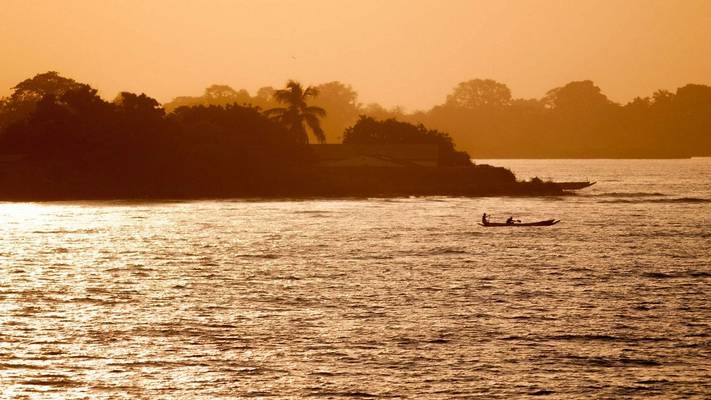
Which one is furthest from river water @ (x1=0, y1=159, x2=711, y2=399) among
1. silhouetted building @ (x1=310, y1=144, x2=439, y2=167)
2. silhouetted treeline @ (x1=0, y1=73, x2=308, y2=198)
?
silhouetted building @ (x1=310, y1=144, x2=439, y2=167)

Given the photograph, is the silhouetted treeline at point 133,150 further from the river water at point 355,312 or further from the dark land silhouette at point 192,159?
the river water at point 355,312

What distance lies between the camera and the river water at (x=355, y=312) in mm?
33500

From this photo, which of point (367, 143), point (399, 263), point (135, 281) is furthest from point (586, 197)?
point (135, 281)

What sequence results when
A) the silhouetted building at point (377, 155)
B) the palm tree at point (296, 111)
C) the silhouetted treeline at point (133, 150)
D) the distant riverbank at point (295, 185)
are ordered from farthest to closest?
the palm tree at point (296, 111) → the silhouetted building at point (377, 155) → the distant riverbank at point (295, 185) → the silhouetted treeline at point (133, 150)

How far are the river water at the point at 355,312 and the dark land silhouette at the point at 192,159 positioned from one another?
35785 mm

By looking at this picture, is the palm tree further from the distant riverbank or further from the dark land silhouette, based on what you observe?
the distant riverbank

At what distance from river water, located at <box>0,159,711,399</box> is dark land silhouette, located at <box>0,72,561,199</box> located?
35.8 metres

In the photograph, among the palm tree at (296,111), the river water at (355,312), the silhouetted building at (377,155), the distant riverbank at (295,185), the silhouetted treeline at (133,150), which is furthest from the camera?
the palm tree at (296,111)

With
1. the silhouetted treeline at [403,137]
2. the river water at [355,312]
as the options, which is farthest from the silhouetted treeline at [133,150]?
the river water at [355,312]

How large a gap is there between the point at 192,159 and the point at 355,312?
301 ft

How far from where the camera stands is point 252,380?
110ft

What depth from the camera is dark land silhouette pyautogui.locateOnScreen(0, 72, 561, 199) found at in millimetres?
129500

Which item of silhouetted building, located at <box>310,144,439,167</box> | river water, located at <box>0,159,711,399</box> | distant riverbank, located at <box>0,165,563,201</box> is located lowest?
river water, located at <box>0,159,711,399</box>

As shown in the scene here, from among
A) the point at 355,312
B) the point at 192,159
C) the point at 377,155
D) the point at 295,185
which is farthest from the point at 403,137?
the point at 355,312
